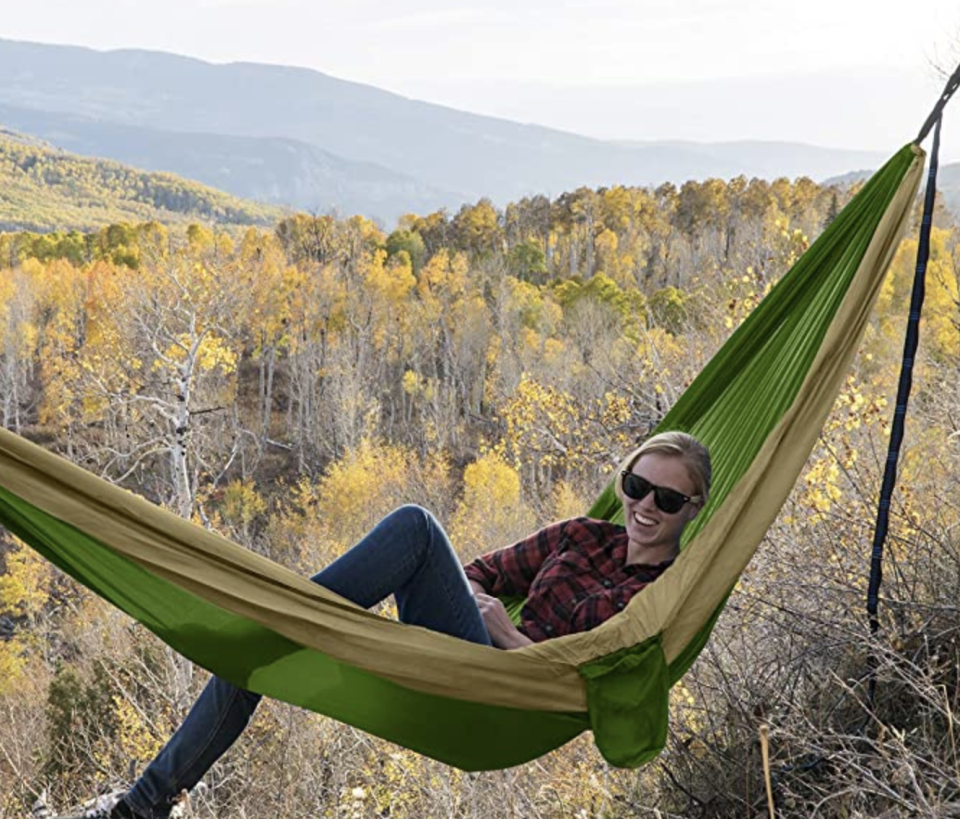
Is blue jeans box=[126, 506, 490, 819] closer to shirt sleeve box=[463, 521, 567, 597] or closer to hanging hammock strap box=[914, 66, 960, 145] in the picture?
shirt sleeve box=[463, 521, 567, 597]

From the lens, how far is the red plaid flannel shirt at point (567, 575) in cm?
208

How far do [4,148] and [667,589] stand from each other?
83529 millimetres

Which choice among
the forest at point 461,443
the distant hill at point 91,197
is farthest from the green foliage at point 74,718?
the distant hill at point 91,197

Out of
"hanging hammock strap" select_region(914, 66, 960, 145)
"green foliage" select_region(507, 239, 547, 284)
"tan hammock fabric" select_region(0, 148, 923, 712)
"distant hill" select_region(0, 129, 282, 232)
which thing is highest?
"hanging hammock strap" select_region(914, 66, 960, 145)

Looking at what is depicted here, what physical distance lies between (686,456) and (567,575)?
33cm

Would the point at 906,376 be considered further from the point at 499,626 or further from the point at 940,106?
the point at 499,626

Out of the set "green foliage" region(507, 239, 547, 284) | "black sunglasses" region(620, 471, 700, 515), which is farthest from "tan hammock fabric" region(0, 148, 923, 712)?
"green foliage" region(507, 239, 547, 284)

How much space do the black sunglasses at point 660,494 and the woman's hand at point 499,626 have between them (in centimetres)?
34

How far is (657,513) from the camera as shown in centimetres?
212

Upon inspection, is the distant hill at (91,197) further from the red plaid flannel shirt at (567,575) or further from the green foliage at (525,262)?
the red plaid flannel shirt at (567,575)

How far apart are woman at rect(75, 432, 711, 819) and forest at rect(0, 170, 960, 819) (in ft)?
1.51

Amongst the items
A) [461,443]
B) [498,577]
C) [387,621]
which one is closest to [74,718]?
[498,577]

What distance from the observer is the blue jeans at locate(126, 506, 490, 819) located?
5.92ft

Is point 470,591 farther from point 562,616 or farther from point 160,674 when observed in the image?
point 160,674
